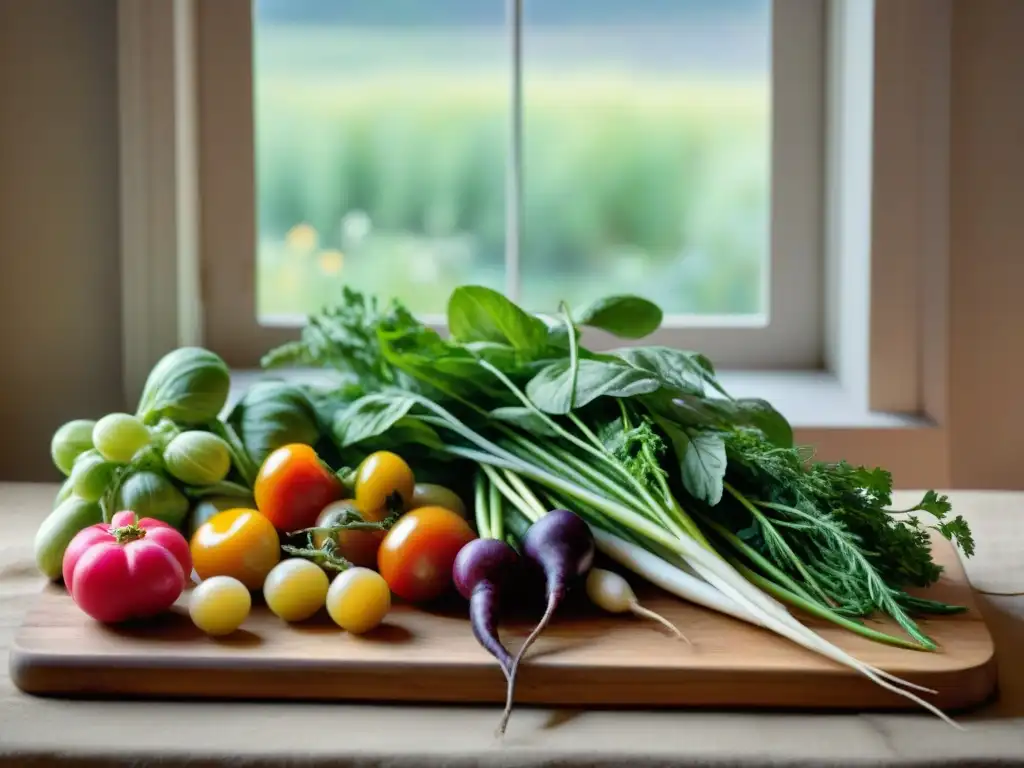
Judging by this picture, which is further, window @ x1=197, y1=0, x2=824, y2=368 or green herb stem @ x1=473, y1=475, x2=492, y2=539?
window @ x1=197, y1=0, x2=824, y2=368

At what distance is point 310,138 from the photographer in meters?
1.46

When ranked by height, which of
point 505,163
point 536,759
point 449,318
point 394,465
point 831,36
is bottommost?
point 536,759

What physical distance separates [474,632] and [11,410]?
877 mm

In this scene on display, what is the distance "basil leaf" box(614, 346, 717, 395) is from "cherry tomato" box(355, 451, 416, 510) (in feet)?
0.66

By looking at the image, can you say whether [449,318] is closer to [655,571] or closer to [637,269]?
[655,571]

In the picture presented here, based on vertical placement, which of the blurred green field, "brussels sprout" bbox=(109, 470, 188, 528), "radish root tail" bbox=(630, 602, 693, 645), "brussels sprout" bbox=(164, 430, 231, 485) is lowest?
"radish root tail" bbox=(630, 602, 693, 645)

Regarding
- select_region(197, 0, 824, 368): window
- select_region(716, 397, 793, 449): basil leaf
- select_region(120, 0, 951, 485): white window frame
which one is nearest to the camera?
select_region(716, 397, 793, 449): basil leaf

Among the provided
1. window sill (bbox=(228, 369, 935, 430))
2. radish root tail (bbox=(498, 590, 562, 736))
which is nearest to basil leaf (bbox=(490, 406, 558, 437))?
radish root tail (bbox=(498, 590, 562, 736))

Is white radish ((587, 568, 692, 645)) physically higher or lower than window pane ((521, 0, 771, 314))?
lower

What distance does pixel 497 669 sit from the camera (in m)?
0.67

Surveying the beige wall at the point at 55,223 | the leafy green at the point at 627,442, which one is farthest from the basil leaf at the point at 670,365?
the beige wall at the point at 55,223

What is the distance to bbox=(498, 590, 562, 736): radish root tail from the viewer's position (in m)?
0.62

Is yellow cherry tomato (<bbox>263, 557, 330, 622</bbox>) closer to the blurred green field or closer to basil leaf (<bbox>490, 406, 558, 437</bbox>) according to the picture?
basil leaf (<bbox>490, 406, 558, 437</bbox>)

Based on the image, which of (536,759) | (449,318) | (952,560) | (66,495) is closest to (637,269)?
(449,318)
